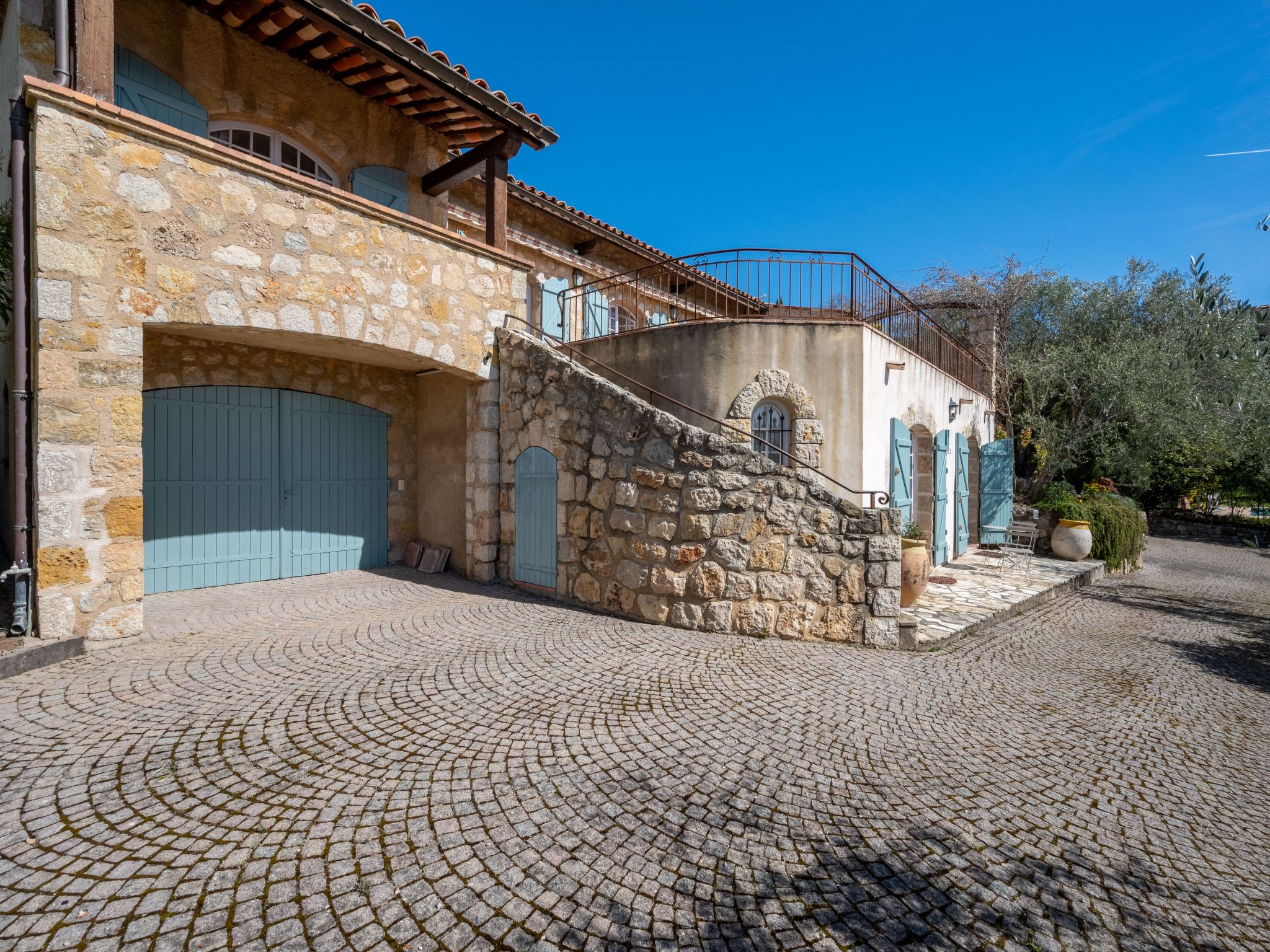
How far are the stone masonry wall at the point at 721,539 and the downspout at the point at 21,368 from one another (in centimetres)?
454

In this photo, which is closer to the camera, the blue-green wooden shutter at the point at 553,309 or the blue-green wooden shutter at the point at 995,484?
the blue-green wooden shutter at the point at 553,309

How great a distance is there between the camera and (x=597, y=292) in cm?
1144

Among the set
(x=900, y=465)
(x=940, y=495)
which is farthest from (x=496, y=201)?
(x=940, y=495)

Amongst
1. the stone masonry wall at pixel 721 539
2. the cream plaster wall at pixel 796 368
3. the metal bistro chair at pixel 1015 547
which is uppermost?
the cream plaster wall at pixel 796 368

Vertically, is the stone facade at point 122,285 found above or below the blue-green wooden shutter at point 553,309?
below

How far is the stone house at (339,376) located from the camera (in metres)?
4.52

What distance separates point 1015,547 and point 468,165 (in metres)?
12.5

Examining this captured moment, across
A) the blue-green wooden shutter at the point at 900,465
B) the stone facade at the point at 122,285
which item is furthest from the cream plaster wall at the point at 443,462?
the blue-green wooden shutter at the point at 900,465

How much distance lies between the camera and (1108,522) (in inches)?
429

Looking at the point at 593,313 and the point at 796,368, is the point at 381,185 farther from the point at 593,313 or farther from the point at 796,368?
the point at 796,368

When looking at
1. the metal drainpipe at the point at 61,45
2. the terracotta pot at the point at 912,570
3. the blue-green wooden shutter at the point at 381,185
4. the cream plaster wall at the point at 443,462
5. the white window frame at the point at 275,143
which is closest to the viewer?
the metal drainpipe at the point at 61,45

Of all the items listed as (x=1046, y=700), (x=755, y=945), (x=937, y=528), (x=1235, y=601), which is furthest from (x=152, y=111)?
(x=1235, y=601)

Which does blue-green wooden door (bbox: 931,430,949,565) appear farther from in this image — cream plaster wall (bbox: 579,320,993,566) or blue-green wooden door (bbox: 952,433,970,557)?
cream plaster wall (bbox: 579,320,993,566)

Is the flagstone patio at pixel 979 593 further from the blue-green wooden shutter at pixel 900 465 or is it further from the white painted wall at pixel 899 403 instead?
the blue-green wooden shutter at pixel 900 465
